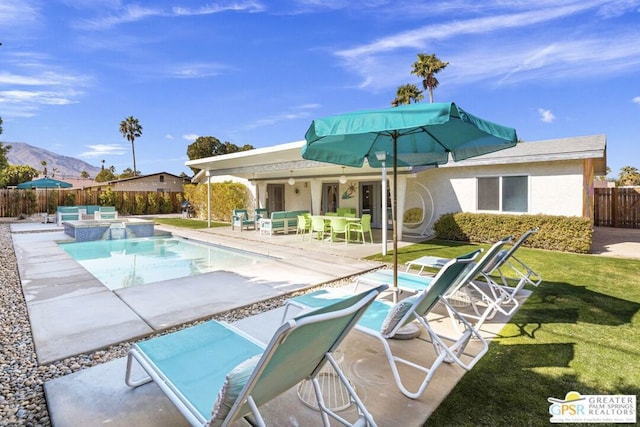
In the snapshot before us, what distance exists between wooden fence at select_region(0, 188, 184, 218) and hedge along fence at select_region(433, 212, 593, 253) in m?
24.7

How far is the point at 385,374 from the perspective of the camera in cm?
308

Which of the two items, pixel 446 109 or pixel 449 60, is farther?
pixel 449 60

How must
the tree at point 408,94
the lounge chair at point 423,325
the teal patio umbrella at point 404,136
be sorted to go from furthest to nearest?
the tree at point 408,94 → the teal patio umbrella at point 404,136 → the lounge chair at point 423,325

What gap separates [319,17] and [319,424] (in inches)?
576

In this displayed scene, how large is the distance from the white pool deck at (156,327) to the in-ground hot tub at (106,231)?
4023 mm

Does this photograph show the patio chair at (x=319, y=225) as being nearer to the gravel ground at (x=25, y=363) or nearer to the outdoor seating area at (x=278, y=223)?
the outdoor seating area at (x=278, y=223)

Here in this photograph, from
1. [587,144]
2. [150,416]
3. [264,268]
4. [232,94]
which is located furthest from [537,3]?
[232,94]

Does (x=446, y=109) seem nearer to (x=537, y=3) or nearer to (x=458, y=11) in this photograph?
(x=537, y=3)

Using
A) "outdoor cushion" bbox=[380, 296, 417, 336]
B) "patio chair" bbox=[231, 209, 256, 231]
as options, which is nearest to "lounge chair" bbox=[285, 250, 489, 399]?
"outdoor cushion" bbox=[380, 296, 417, 336]

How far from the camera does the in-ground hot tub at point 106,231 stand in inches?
525

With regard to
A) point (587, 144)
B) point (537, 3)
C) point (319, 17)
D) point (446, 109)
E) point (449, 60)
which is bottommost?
point (446, 109)

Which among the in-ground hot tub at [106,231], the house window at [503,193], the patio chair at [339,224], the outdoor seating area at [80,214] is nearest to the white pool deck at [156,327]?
the patio chair at [339,224]

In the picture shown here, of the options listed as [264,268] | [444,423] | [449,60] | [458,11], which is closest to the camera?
[444,423]

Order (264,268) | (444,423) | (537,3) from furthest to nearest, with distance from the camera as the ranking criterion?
(537,3)
(264,268)
(444,423)
